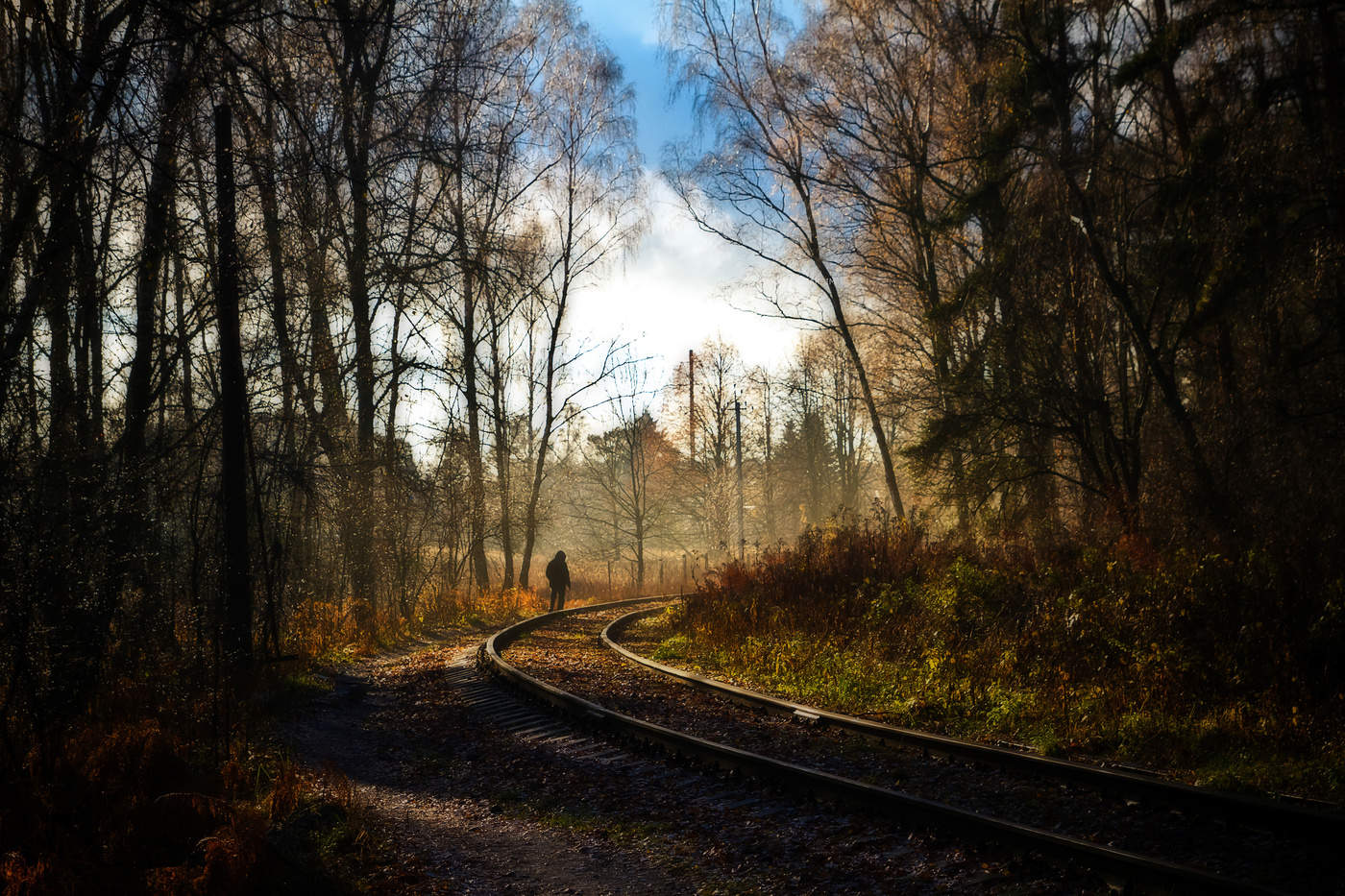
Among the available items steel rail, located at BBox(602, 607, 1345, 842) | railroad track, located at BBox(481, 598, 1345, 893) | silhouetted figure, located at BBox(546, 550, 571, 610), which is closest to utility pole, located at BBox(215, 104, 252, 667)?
railroad track, located at BBox(481, 598, 1345, 893)

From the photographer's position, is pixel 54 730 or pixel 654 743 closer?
pixel 54 730

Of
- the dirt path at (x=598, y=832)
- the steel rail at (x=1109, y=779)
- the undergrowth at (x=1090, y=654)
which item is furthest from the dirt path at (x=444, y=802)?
the undergrowth at (x=1090, y=654)

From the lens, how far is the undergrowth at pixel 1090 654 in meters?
6.86

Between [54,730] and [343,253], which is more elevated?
[343,253]

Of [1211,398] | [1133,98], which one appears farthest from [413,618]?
[1133,98]

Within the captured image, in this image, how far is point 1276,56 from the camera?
38.6ft

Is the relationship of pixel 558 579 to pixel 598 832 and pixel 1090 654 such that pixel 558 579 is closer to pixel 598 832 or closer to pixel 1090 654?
pixel 1090 654

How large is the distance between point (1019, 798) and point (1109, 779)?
63 cm

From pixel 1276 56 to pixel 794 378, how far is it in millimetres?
31011

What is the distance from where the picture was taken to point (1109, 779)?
5801mm

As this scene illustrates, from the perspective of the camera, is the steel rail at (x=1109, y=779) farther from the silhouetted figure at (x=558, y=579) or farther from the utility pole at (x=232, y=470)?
the silhouetted figure at (x=558, y=579)

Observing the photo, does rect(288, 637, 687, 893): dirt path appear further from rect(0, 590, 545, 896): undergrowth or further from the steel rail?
the steel rail

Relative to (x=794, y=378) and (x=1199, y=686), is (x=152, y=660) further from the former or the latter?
(x=794, y=378)

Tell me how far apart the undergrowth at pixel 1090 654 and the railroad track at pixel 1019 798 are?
0.72 metres
